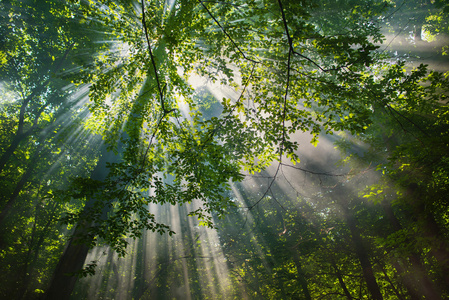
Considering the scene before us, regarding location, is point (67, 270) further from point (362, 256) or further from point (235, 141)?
point (362, 256)

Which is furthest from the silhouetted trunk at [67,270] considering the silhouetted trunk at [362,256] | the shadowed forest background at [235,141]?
the silhouetted trunk at [362,256]

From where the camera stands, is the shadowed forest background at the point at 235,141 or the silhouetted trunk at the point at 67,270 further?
the silhouetted trunk at the point at 67,270

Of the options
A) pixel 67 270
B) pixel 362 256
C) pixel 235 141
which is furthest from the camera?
pixel 362 256

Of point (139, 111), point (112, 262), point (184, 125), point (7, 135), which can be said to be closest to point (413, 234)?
point (184, 125)

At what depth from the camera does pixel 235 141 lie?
385 centimetres

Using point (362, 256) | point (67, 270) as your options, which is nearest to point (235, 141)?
point (67, 270)

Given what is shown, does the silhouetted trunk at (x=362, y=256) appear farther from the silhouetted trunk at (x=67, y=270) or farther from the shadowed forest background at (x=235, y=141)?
the silhouetted trunk at (x=67, y=270)

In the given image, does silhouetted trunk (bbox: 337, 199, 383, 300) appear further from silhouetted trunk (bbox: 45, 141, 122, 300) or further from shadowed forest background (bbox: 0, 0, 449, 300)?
silhouetted trunk (bbox: 45, 141, 122, 300)

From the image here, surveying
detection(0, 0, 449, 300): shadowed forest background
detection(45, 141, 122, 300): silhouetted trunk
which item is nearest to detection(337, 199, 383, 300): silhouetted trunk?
detection(0, 0, 449, 300): shadowed forest background

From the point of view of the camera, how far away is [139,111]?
12.3 feet

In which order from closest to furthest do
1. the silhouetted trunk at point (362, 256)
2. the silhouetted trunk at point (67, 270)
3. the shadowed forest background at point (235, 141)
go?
1. the shadowed forest background at point (235, 141)
2. the silhouetted trunk at point (67, 270)
3. the silhouetted trunk at point (362, 256)

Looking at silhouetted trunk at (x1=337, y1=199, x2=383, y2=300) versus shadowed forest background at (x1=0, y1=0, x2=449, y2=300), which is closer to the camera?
shadowed forest background at (x1=0, y1=0, x2=449, y2=300)

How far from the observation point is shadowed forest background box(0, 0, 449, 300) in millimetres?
3223

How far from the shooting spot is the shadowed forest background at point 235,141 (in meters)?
3.22
